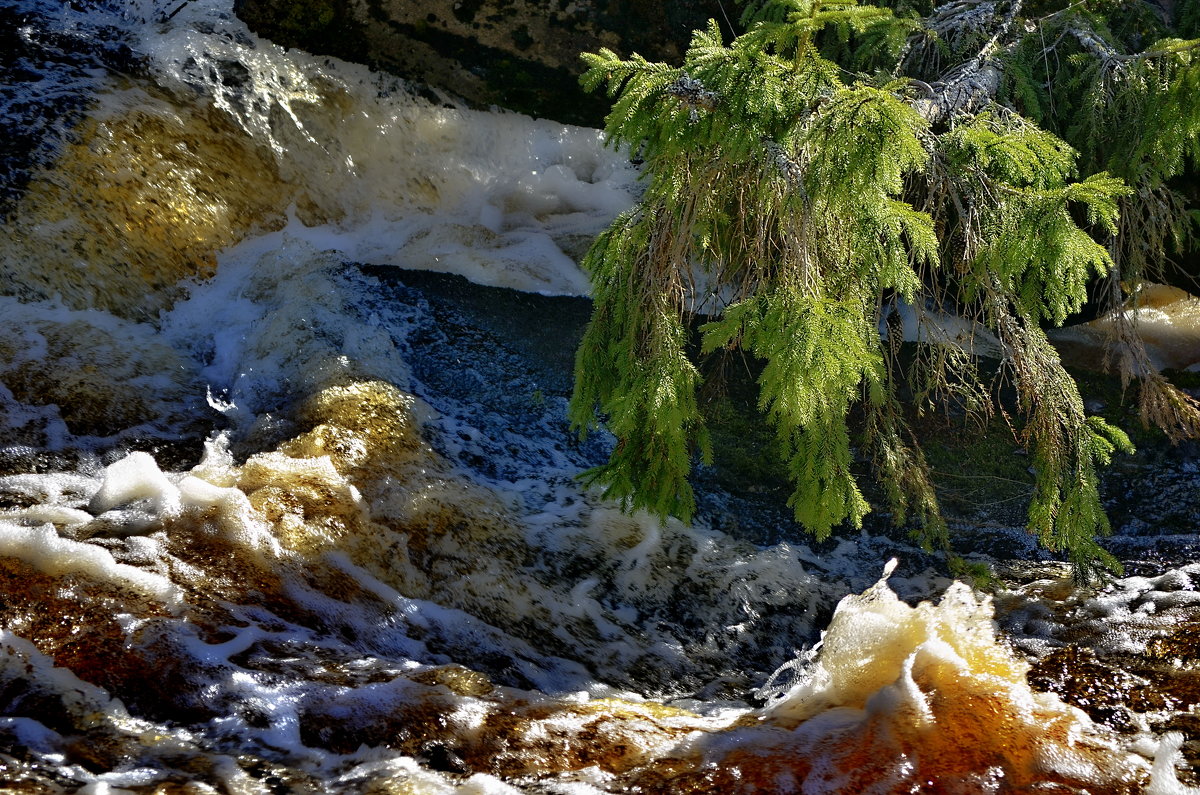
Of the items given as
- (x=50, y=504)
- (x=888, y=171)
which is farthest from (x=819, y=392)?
(x=50, y=504)

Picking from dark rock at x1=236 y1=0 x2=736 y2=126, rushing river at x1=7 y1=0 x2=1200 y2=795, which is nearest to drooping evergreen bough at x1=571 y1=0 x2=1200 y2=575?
rushing river at x1=7 y1=0 x2=1200 y2=795

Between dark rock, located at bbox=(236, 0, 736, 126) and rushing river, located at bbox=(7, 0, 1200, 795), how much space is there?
253 millimetres

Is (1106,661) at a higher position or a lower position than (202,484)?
lower

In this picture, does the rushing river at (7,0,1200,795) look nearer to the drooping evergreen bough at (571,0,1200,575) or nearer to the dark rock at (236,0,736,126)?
the dark rock at (236,0,736,126)

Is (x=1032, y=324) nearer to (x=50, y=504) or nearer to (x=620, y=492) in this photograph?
(x=620, y=492)

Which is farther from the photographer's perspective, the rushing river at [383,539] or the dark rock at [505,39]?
the dark rock at [505,39]

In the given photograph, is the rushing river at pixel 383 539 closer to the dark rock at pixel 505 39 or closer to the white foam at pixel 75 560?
the white foam at pixel 75 560

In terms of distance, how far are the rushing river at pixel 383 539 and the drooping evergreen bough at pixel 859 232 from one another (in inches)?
26.0

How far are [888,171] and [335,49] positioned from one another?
20.3 feet

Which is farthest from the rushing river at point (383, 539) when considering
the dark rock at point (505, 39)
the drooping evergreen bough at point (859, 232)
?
the drooping evergreen bough at point (859, 232)

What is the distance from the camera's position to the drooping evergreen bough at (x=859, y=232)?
3.97m

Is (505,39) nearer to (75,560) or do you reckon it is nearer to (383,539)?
(383,539)

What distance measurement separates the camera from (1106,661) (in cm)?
427

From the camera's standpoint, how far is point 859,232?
4.23 meters
